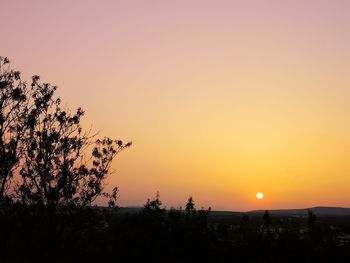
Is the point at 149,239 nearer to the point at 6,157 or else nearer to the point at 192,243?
the point at 192,243

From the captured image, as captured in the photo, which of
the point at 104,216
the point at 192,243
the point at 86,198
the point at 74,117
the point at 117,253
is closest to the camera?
the point at 74,117

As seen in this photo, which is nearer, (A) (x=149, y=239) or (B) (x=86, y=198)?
(B) (x=86, y=198)

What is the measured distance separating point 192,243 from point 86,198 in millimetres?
10958

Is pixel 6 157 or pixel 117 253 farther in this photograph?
pixel 117 253

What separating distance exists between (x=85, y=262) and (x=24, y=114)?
486 inches

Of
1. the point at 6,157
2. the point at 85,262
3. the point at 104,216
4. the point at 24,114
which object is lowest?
the point at 85,262

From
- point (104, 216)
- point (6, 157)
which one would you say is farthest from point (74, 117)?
point (104, 216)

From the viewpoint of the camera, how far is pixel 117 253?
78.2 feet

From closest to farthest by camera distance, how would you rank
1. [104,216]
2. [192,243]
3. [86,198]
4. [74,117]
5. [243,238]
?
[74,117] → [86,198] → [104,216] → [192,243] → [243,238]

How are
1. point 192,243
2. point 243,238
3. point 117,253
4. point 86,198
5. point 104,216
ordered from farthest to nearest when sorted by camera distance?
1. point 243,238
2. point 192,243
3. point 117,253
4. point 104,216
5. point 86,198

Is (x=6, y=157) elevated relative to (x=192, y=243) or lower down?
elevated

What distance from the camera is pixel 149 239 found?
81.7 ft

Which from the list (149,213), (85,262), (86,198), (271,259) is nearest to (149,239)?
(149,213)

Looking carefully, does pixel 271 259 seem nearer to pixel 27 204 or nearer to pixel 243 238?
pixel 243 238
